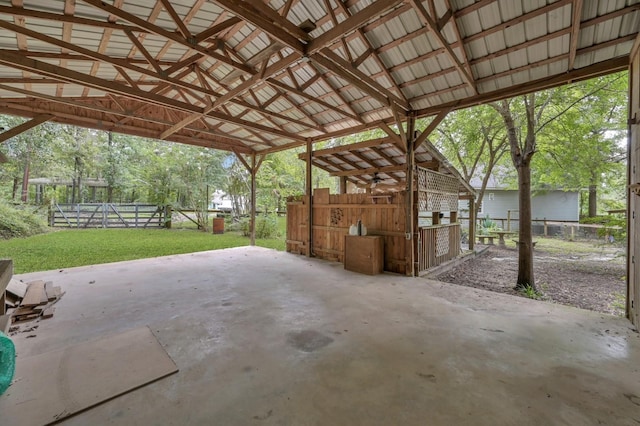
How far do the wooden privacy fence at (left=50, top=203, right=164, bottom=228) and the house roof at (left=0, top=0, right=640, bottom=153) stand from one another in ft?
31.5

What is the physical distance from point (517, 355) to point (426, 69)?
4073 millimetres

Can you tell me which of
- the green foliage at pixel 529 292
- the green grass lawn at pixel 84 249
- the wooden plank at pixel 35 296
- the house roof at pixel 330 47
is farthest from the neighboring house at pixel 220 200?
the green foliage at pixel 529 292

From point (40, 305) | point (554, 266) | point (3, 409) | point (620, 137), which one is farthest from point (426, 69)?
point (620, 137)

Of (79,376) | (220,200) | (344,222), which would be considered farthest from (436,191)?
(220,200)

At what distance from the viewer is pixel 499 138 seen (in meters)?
10.3

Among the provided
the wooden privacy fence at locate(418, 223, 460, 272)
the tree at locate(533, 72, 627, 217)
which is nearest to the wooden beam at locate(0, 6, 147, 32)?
the wooden privacy fence at locate(418, 223, 460, 272)

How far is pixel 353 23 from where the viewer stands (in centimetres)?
268

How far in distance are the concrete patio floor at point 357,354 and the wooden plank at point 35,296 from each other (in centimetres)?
21

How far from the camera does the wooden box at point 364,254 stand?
18.1 ft

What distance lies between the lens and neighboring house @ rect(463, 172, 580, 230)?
1543 cm

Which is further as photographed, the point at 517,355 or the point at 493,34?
the point at 493,34

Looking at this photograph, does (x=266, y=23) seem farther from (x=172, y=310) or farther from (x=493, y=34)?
(x=172, y=310)

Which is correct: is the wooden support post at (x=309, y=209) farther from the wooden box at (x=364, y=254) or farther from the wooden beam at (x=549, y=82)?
the wooden beam at (x=549, y=82)

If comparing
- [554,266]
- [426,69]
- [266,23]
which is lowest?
[554,266]
